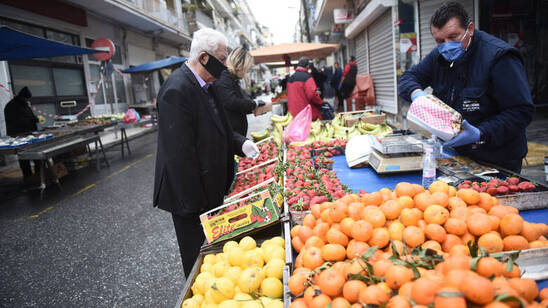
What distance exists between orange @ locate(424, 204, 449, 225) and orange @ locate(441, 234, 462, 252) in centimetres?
9

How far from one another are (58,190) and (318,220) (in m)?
6.82

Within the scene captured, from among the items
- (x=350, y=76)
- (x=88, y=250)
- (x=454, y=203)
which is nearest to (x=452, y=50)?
(x=454, y=203)

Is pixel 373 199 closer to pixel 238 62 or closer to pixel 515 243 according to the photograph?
pixel 515 243

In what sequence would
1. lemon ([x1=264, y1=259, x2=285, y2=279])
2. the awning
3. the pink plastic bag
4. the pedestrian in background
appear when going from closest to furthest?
lemon ([x1=264, y1=259, x2=285, y2=279]) → the pink plastic bag → the awning → the pedestrian in background

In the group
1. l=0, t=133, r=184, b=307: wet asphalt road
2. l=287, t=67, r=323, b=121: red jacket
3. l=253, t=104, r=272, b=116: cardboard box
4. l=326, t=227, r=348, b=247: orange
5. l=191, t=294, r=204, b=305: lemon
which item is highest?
l=287, t=67, r=323, b=121: red jacket

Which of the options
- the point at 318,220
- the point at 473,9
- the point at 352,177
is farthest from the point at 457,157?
the point at 473,9

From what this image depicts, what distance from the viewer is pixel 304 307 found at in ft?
4.34

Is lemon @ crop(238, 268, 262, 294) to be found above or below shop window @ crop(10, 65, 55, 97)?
below

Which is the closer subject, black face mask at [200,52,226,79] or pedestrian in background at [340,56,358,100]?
black face mask at [200,52,226,79]

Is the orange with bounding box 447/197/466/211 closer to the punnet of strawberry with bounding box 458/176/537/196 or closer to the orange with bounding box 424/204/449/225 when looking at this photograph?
the orange with bounding box 424/204/449/225

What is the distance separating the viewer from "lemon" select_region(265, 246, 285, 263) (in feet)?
6.19

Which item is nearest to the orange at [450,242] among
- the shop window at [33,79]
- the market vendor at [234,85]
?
the market vendor at [234,85]

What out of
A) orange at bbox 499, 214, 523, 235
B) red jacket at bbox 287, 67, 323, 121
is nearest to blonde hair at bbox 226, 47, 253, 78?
red jacket at bbox 287, 67, 323, 121

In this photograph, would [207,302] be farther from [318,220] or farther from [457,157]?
[457,157]
